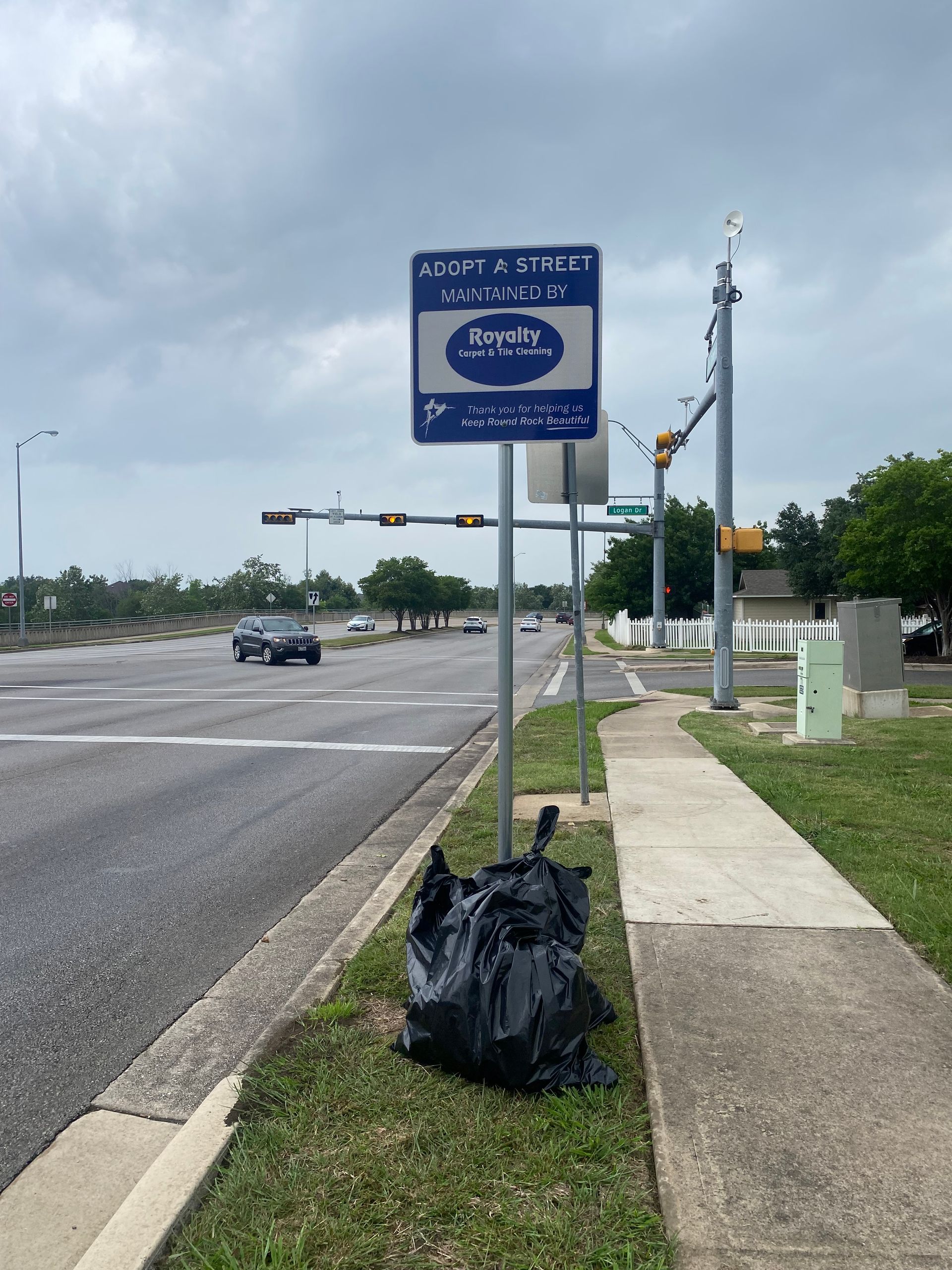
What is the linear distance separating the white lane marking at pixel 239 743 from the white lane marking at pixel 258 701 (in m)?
4.24

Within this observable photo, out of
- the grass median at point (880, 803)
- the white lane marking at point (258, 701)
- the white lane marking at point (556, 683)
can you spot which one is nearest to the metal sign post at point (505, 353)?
the grass median at point (880, 803)

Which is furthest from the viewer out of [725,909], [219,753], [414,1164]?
[219,753]

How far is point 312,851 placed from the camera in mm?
6574

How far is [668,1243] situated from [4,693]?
63.9ft

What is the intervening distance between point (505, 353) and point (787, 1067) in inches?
119

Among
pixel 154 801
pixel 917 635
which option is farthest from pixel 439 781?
pixel 917 635

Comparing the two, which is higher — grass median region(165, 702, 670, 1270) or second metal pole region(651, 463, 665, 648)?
second metal pole region(651, 463, 665, 648)

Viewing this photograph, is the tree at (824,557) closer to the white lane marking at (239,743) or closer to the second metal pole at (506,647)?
the white lane marking at (239,743)

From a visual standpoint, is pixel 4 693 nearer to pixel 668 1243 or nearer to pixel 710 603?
pixel 668 1243

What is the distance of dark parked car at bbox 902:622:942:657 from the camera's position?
3025cm

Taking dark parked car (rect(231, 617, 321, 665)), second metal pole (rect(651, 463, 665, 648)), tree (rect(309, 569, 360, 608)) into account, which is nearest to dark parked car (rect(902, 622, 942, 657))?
second metal pole (rect(651, 463, 665, 648))

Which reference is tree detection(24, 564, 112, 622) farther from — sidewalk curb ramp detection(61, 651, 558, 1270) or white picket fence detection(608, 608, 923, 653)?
sidewalk curb ramp detection(61, 651, 558, 1270)

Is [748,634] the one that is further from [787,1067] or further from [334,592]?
[334,592]

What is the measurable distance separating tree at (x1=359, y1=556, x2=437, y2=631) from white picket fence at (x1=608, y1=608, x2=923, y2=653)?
117 feet
